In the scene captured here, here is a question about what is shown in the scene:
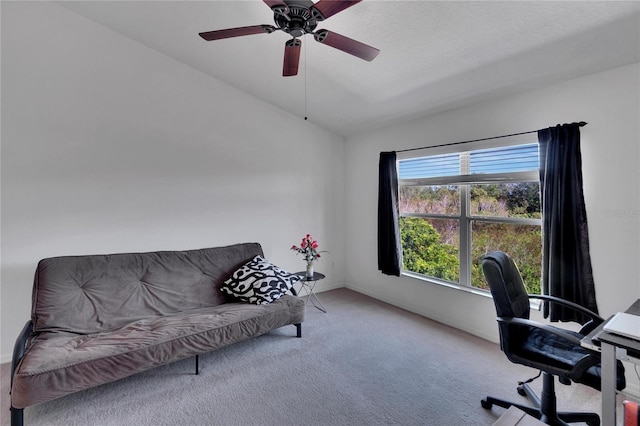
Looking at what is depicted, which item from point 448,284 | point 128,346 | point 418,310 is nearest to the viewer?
point 128,346

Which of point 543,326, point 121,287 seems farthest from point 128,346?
point 543,326

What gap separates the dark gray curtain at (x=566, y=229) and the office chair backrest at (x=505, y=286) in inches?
23.8

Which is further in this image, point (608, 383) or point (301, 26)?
point (301, 26)

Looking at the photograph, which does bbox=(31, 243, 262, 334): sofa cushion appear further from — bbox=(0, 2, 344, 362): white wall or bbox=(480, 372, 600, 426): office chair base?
bbox=(480, 372, 600, 426): office chair base

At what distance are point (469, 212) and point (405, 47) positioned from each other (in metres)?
1.75

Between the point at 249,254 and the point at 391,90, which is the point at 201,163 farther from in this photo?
the point at 391,90

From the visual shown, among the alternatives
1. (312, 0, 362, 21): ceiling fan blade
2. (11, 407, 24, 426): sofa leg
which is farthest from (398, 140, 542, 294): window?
(11, 407, 24, 426): sofa leg

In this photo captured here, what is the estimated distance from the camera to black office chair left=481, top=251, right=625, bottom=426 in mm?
1499

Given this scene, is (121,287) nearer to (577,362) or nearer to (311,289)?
(311,289)

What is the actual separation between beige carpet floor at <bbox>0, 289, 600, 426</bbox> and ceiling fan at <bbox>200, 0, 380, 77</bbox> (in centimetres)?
226

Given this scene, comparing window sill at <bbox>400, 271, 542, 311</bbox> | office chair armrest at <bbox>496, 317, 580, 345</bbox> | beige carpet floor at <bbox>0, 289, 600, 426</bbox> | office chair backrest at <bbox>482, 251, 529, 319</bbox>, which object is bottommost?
beige carpet floor at <bbox>0, 289, 600, 426</bbox>

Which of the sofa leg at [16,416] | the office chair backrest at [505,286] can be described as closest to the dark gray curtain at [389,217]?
the office chair backrest at [505,286]

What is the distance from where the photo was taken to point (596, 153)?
2.19 m

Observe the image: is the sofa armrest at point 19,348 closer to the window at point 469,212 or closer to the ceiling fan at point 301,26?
the ceiling fan at point 301,26
